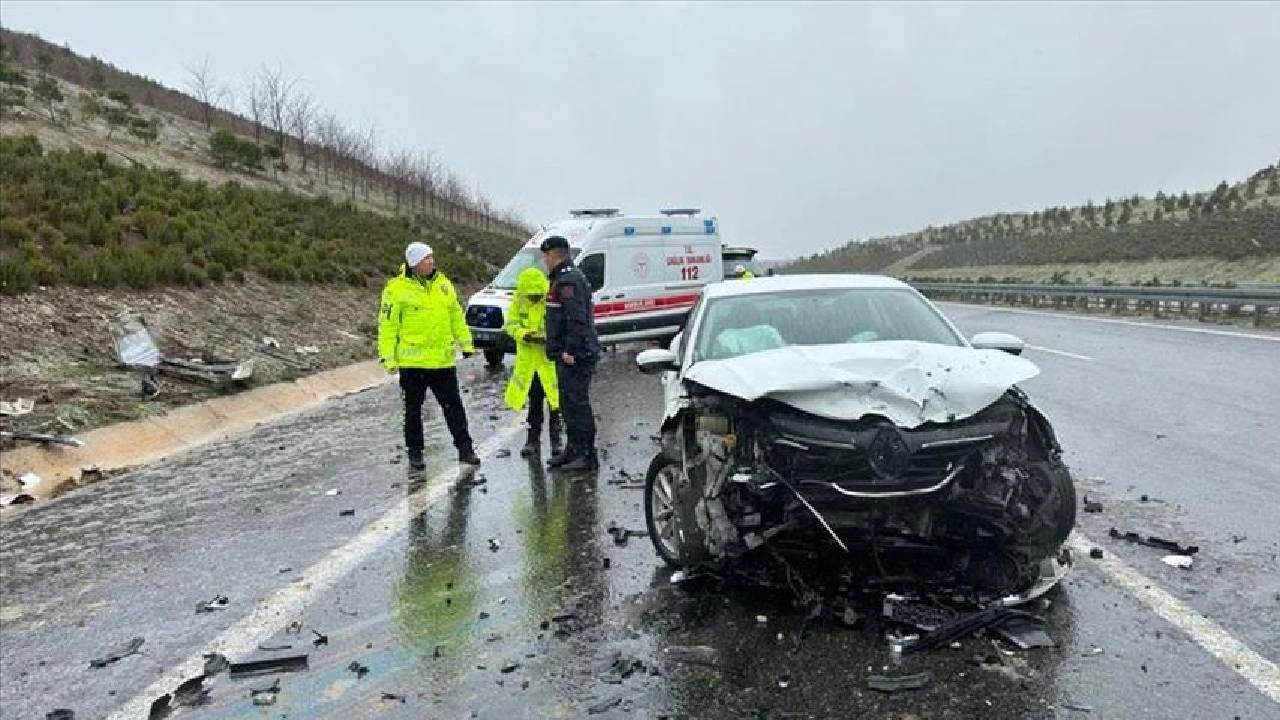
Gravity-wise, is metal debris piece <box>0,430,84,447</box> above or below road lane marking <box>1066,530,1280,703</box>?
above

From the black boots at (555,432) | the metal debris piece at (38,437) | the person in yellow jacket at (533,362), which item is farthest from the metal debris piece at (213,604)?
the metal debris piece at (38,437)

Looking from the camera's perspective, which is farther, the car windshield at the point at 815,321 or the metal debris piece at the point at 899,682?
the car windshield at the point at 815,321

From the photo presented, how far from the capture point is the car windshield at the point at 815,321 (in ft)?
17.7

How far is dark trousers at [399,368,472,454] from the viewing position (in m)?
8.23

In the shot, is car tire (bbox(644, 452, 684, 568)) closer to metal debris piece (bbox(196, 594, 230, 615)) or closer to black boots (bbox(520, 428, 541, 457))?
metal debris piece (bbox(196, 594, 230, 615))

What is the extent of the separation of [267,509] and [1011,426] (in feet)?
17.6

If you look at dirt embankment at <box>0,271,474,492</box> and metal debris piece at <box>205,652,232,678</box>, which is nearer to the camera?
metal debris piece at <box>205,652,232,678</box>

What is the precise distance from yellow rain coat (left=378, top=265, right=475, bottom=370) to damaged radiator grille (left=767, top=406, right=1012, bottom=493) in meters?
4.58

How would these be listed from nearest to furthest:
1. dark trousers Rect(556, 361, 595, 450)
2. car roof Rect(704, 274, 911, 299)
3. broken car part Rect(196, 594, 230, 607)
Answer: broken car part Rect(196, 594, 230, 607) → car roof Rect(704, 274, 911, 299) → dark trousers Rect(556, 361, 595, 450)

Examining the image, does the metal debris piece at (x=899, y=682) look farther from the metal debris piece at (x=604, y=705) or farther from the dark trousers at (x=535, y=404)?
the dark trousers at (x=535, y=404)

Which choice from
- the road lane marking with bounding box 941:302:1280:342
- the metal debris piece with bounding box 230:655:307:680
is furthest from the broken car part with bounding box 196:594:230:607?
the road lane marking with bounding box 941:302:1280:342

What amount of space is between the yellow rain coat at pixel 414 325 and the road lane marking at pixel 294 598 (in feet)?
4.22

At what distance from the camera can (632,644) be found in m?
4.12

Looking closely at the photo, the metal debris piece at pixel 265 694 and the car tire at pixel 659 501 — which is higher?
the car tire at pixel 659 501
